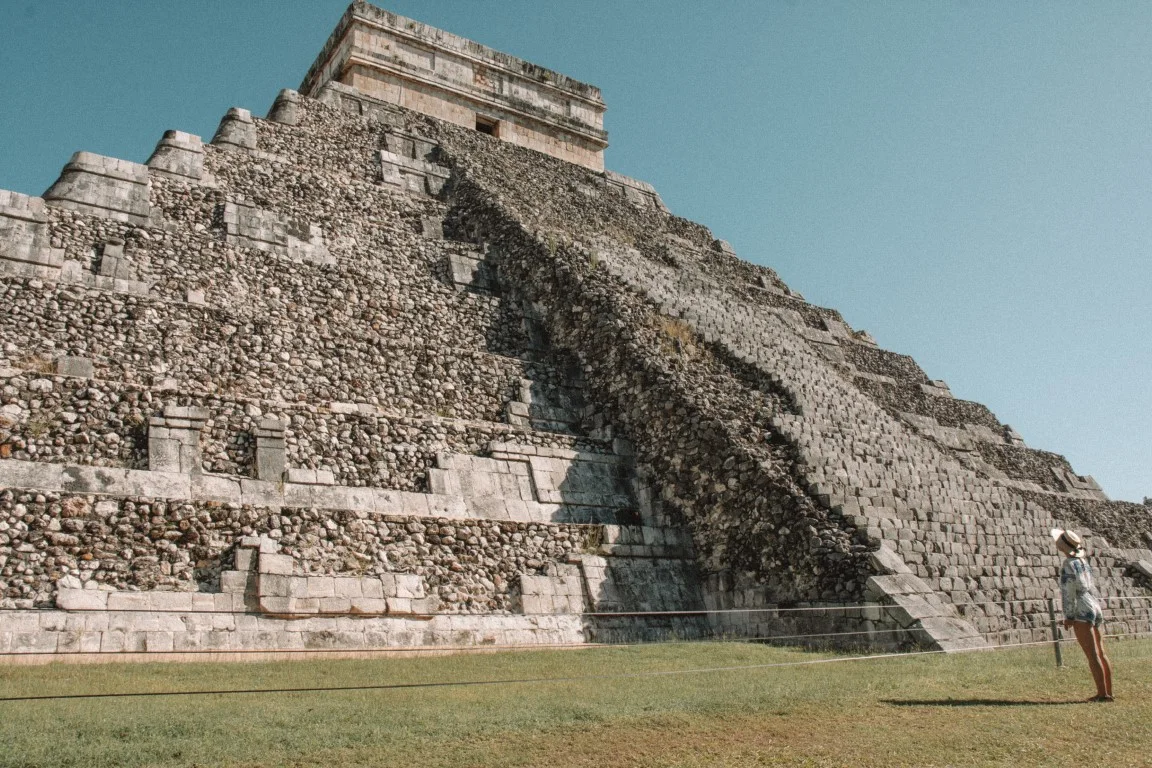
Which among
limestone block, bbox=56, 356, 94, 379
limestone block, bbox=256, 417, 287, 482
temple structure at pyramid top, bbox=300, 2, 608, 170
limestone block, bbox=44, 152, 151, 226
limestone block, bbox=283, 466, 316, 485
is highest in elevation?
temple structure at pyramid top, bbox=300, 2, 608, 170

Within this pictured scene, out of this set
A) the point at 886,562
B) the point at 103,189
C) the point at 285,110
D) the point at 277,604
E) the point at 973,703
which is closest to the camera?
the point at 973,703

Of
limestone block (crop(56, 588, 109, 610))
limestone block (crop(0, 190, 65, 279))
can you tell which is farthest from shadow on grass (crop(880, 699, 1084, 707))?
limestone block (crop(0, 190, 65, 279))

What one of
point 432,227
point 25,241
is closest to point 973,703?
point 25,241

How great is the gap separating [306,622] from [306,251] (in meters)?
7.30

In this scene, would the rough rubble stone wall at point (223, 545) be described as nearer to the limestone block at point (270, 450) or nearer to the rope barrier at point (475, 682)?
the limestone block at point (270, 450)

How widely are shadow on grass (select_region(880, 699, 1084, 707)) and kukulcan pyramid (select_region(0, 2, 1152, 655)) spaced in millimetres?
2518

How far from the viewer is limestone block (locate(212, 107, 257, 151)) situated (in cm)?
1647

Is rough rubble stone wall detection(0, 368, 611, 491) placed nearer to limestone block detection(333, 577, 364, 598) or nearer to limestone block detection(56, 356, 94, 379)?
limestone block detection(56, 356, 94, 379)

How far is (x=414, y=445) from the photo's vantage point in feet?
38.2

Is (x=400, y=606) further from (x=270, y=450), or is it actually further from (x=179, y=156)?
(x=179, y=156)

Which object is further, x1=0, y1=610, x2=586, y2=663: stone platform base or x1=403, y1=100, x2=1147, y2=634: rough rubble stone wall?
x1=403, y1=100, x2=1147, y2=634: rough rubble stone wall

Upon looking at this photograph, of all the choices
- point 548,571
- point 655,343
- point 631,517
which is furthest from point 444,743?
point 655,343

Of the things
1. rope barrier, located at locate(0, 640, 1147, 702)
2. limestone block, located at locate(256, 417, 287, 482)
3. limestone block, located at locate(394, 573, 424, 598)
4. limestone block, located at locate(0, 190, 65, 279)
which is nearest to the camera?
rope barrier, located at locate(0, 640, 1147, 702)

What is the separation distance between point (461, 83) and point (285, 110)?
6115mm
